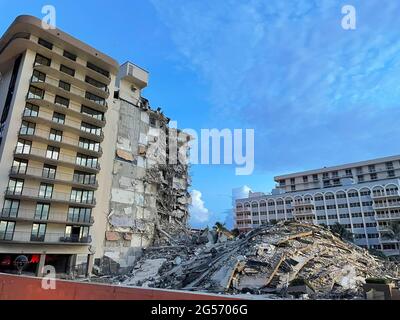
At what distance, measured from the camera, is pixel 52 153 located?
3475 centimetres

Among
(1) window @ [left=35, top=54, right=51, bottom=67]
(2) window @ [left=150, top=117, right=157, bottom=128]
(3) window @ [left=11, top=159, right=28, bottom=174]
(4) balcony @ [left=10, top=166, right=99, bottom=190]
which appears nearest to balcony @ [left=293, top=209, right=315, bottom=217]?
(2) window @ [left=150, top=117, right=157, bottom=128]

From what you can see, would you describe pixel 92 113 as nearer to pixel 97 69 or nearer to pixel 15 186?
pixel 97 69

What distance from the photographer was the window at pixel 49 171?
33469 millimetres

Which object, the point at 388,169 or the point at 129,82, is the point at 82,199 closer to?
the point at 129,82

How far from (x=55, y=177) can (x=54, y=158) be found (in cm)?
226

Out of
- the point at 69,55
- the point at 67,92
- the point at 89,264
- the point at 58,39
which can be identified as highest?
the point at 58,39

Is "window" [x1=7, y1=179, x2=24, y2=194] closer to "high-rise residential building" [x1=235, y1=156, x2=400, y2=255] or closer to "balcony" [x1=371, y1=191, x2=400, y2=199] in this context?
"high-rise residential building" [x1=235, y1=156, x2=400, y2=255]

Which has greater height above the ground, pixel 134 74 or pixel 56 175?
pixel 134 74

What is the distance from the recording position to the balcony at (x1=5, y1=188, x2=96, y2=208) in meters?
30.7

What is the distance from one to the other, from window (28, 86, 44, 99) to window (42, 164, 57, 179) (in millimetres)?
8188

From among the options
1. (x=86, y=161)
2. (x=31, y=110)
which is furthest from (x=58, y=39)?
(x=86, y=161)

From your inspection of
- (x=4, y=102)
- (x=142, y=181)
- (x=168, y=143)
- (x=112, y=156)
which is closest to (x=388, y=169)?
→ (x=168, y=143)

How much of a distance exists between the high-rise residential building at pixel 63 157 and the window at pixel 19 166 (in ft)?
0.31
